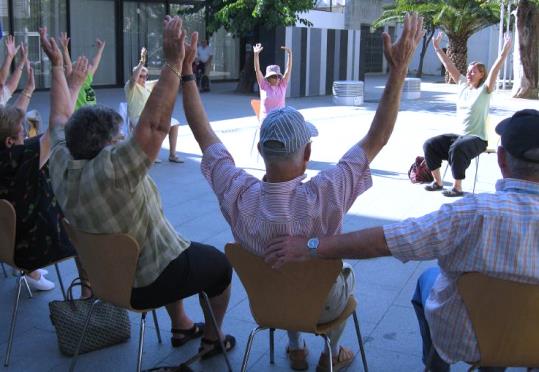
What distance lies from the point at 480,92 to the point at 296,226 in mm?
4919

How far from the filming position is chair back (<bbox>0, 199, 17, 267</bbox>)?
132 inches

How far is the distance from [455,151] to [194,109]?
446 cm

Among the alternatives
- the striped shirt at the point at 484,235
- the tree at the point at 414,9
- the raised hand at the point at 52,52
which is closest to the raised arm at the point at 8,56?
the raised hand at the point at 52,52

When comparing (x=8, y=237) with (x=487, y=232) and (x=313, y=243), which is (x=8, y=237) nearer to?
(x=313, y=243)

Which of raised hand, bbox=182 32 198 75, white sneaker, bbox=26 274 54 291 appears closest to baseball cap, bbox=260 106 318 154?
raised hand, bbox=182 32 198 75

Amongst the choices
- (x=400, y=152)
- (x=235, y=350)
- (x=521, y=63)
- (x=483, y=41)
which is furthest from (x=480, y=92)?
(x=483, y=41)

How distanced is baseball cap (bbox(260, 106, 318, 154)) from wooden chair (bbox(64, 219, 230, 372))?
706mm

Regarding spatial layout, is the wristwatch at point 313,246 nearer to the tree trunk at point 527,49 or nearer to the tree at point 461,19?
the tree trunk at point 527,49

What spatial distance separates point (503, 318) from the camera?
233cm

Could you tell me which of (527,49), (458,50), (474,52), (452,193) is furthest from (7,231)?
(474,52)

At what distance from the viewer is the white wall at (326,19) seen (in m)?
24.9

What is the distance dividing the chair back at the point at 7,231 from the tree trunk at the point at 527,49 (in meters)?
16.0

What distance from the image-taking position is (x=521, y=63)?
691 inches

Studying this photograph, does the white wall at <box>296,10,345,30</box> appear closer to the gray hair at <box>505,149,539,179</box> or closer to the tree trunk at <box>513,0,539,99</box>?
the tree trunk at <box>513,0,539,99</box>
